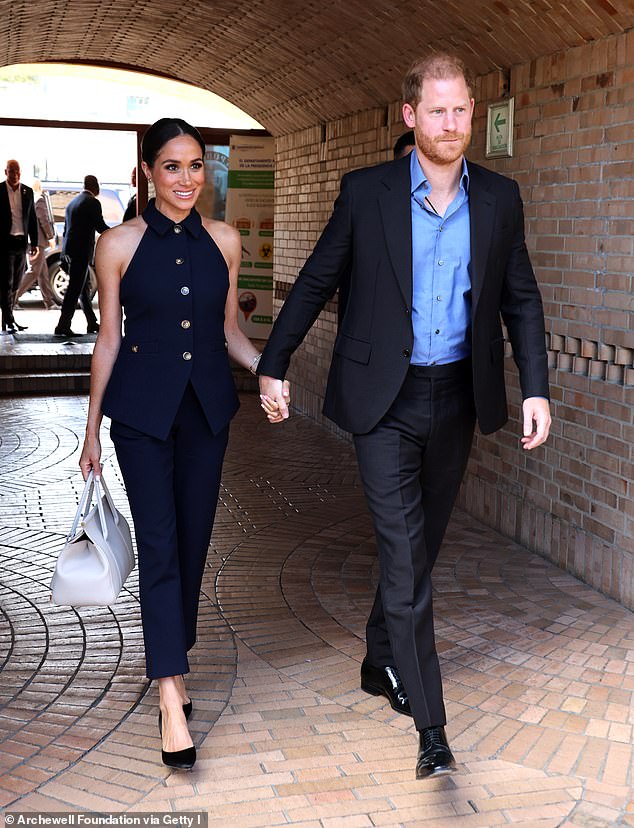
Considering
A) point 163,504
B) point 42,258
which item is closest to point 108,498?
point 163,504

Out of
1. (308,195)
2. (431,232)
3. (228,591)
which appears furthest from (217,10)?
(431,232)

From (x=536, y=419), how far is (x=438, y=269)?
569 millimetres

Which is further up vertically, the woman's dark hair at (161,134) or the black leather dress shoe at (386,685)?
the woman's dark hair at (161,134)

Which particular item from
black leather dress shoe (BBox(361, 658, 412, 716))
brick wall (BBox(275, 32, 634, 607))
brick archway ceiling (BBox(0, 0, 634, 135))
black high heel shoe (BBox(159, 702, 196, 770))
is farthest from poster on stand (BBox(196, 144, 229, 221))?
black high heel shoe (BBox(159, 702, 196, 770))

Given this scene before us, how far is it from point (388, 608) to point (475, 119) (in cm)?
424

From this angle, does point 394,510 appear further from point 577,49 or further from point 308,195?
point 308,195

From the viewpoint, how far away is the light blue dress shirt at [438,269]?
348 centimetres

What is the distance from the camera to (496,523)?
21.5ft

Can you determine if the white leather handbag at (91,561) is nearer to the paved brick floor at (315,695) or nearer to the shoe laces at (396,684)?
the paved brick floor at (315,695)

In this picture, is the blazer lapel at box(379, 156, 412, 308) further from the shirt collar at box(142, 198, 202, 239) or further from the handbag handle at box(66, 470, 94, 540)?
the handbag handle at box(66, 470, 94, 540)

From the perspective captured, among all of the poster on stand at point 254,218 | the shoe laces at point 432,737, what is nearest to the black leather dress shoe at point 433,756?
the shoe laces at point 432,737

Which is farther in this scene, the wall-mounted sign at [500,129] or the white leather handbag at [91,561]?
the wall-mounted sign at [500,129]

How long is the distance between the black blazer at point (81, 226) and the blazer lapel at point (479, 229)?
1155 centimetres

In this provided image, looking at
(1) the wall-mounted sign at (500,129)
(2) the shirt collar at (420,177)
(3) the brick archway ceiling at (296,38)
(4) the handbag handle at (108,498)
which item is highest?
(3) the brick archway ceiling at (296,38)
